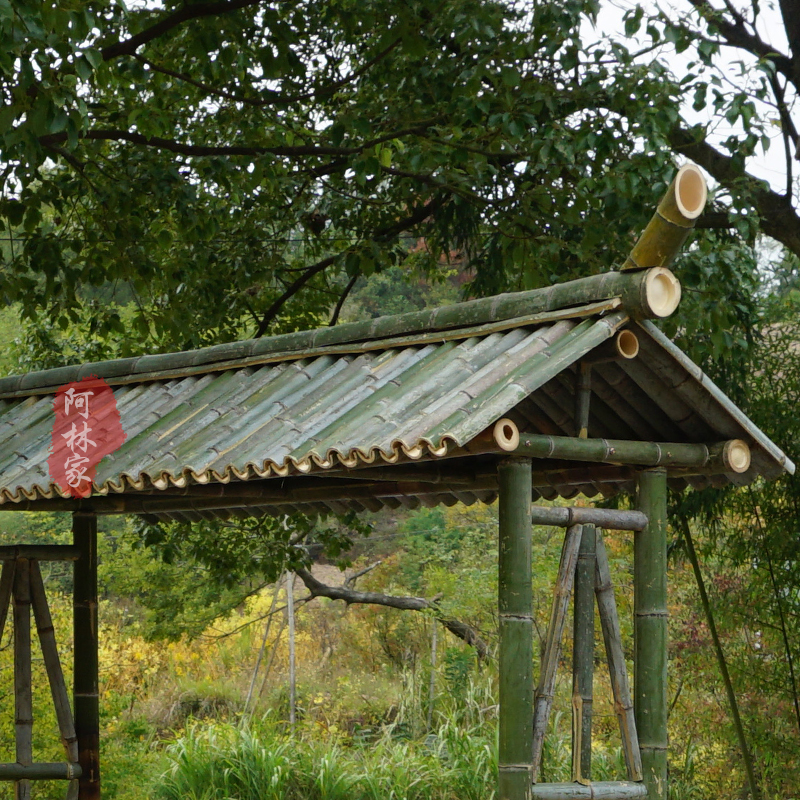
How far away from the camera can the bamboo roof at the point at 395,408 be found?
2.77 meters

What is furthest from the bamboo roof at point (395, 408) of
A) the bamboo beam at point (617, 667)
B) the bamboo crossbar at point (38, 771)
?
the bamboo crossbar at point (38, 771)

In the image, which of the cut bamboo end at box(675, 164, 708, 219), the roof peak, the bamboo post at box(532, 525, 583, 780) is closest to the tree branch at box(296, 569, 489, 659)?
the roof peak

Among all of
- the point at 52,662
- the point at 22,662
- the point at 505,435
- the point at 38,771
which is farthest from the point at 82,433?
the point at 505,435

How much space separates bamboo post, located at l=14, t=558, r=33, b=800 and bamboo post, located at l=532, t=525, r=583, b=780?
2.44m

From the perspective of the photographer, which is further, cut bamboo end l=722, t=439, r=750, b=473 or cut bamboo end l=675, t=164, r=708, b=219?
cut bamboo end l=722, t=439, r=750, b=473

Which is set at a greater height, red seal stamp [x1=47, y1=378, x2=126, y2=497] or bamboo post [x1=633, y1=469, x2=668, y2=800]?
red seal stamp [x1=47, y1=378, x2=126, y2=497]

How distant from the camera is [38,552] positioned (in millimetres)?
4422

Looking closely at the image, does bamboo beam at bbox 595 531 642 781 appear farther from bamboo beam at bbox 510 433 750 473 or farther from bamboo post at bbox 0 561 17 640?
bamboo post at bbox 0 561 17 640

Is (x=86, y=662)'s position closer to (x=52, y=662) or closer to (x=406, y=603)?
(x=52, y=662)

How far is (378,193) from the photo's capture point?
7.67m

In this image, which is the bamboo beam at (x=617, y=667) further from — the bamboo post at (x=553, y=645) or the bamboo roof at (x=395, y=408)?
the bamboo roof at (x=395, y=408)

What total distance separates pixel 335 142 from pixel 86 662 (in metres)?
2.78

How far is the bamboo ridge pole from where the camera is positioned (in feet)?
8.63

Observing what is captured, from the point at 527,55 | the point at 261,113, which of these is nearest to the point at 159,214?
the point at 261,113
